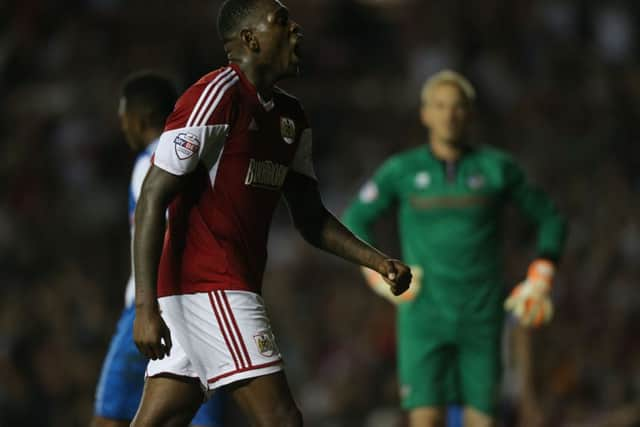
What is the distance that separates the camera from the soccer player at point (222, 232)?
4168mm

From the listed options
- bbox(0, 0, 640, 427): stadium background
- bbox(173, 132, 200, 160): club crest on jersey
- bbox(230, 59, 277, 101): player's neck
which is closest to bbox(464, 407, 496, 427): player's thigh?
bbox(0, 0, 640, 427): stadium background

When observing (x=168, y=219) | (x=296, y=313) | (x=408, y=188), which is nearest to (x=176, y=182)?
(x=168, y=219)

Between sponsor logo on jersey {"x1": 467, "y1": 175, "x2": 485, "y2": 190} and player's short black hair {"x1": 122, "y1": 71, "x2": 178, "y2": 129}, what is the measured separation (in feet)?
6.37

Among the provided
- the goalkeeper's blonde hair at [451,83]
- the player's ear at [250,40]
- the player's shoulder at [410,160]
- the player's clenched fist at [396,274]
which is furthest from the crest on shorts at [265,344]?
the goalkeeper's blonde hair at [451,83]

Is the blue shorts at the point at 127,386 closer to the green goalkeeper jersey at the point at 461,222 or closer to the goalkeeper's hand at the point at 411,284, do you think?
the goalkeeper's hand at the point at 411,284

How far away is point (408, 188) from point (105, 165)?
5459 mm

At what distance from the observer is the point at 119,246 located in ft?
38.3

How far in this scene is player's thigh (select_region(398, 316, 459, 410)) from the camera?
6918 mm

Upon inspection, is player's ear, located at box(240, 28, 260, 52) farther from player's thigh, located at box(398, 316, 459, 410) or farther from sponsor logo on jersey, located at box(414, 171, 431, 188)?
player's thigh, located at box(398, 316, 459, 410)

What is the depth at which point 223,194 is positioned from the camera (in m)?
4.34

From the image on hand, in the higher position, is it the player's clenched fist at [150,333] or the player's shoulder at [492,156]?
the player's shoulder at [492,156]

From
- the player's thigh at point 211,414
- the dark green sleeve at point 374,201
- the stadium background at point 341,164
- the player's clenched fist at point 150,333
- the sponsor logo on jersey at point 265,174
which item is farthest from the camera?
the stadium background at point 341,164

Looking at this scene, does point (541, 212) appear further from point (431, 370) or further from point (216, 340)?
point (216, 340)

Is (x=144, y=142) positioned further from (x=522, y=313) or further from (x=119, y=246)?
(x=119, y=246)
